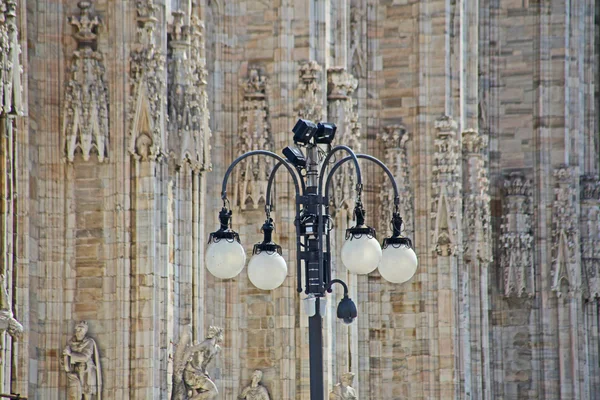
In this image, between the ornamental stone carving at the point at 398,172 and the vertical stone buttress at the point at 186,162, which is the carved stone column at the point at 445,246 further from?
the vertical stone buttress at the point at 186,162

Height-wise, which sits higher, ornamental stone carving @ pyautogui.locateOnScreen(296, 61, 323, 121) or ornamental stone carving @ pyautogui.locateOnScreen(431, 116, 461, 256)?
ornamental stone carving @ pyautogui.locateOnScreen(296, 61, 323, 121)

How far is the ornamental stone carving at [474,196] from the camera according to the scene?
144 ft

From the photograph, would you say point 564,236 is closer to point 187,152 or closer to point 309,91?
point 309,91

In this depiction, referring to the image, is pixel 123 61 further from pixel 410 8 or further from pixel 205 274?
pixel 410 8

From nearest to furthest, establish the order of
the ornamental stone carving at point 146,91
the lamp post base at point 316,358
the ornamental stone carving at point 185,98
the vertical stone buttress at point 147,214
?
1. the lamp post base at point 316,358
2. the vertical stone buttress at point 147,214
3. the ornamental stone carving at point 146,91
4. the ornamental stone carving at point 185,98

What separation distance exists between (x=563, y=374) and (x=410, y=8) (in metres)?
10.3

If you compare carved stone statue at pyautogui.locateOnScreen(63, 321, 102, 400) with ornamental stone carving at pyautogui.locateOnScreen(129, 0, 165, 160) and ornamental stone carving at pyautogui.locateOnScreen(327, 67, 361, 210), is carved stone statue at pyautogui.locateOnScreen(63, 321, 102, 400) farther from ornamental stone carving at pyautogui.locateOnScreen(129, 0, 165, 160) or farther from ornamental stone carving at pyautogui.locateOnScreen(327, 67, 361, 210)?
ornamental stone carving at pyautogui.locateOnScreen(327, 67, 361, 210)

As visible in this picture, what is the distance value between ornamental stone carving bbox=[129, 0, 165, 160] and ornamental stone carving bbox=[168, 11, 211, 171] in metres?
1.01

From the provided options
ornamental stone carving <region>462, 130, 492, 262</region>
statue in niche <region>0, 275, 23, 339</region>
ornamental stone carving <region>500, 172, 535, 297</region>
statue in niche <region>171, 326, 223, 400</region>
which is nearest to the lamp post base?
statue in niche <region>0, 275, 23, 339</region>

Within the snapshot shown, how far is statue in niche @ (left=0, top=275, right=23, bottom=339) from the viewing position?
25.9m

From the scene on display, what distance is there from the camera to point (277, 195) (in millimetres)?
35844

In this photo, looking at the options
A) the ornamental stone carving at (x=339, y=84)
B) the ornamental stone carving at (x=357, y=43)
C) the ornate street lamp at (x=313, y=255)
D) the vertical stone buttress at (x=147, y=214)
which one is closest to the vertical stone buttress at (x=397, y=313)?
the ornamental stone carving at (x=357, y=43)

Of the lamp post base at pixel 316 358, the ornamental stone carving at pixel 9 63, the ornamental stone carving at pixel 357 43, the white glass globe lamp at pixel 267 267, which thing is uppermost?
the ornamental stone carving at pixel 357 43

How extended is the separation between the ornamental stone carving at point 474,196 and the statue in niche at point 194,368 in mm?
13078
